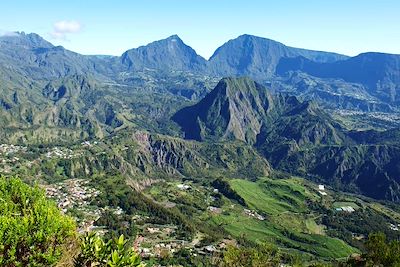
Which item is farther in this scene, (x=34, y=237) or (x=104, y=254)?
(x=34, y=237)

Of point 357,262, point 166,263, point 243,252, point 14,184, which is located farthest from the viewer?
point 166,263

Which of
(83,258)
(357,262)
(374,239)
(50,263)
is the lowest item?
(357,262)

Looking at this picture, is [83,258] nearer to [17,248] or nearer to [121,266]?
[121,266]

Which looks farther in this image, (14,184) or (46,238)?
(14,184)

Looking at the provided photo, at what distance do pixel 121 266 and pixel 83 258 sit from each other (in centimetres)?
704

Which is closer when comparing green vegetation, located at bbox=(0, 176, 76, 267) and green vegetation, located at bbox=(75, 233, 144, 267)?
green vegetation, located at bbox=(75, 233, 144, 267)

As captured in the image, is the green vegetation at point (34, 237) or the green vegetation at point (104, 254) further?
the green vegetation at point (34, 237)

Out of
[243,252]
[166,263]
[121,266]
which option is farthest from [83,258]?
[166,263]

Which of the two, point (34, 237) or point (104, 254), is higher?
point (104, 254)

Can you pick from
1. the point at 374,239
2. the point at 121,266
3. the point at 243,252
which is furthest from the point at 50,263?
the point at 374,239

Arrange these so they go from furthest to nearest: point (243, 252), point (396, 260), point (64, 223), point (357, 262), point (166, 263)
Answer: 1. point (166, 263)
2. point (357, 262)
3. point (243, 252)
4. point (396, 260)
5. point (64, 223)

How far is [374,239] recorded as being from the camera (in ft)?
340

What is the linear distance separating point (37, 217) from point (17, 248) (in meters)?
4.55

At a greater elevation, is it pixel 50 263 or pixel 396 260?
pixel 50 263
